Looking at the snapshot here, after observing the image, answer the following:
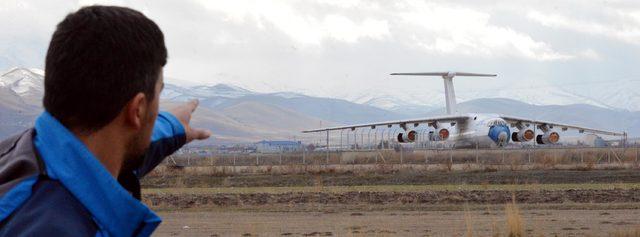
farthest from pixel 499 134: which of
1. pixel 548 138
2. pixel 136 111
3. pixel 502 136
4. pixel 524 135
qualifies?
pixel 136 111

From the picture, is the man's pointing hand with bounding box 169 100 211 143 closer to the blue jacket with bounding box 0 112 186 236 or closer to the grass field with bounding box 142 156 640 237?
the blue jacket with bounding box 0 112 186 236

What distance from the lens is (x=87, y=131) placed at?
260cm

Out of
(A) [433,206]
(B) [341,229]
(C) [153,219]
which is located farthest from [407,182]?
(C) [153,219]

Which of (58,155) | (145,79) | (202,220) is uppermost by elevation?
(145,79)

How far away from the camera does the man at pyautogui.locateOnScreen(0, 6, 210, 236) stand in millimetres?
2410

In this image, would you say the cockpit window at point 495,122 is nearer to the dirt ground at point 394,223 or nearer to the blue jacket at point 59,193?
the dirt ground at point 394,223

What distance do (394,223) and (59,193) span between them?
1877 centimetres

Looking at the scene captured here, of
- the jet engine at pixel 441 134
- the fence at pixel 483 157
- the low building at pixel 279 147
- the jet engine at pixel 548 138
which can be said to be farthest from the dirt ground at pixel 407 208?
the low building at pixel 279 147

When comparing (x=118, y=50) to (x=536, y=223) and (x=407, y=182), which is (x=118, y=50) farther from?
(x=407, y=182)

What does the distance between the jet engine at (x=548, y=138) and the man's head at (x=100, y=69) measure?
238 feet

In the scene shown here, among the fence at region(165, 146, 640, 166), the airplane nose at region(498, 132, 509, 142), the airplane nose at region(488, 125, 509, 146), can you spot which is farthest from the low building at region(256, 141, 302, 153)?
the fence at region(165, 146, 640, 166)

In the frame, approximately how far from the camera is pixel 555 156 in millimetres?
57125

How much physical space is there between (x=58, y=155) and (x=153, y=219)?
303mm

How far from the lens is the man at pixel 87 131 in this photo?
94.9 inches
